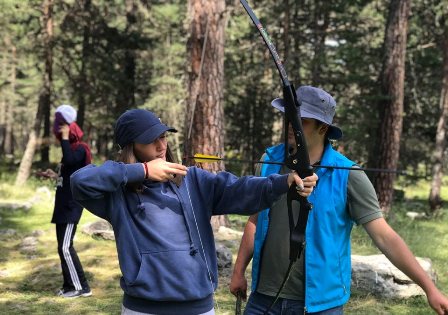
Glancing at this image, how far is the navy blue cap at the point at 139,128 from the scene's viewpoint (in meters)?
2.32

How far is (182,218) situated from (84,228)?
701 centimetres

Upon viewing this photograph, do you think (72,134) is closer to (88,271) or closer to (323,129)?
(88,271)

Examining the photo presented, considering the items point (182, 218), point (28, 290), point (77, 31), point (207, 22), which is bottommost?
point (28, 290)

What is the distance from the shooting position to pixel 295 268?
8.38ft

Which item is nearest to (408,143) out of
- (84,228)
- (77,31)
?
(77,31)

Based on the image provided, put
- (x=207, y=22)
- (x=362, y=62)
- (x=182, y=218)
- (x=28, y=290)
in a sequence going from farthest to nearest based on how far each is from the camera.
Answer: (x=362, y=62)
(x=207, y=22)
(x=28, y=290)
(x=182, y=218)

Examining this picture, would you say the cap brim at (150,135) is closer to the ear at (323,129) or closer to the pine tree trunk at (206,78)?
the ear at (323,129)

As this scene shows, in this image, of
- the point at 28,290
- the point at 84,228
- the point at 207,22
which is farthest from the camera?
the point at 84,228

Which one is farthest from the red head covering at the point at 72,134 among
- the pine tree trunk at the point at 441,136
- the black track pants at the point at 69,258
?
the pine tree trunk at the point at 441,136

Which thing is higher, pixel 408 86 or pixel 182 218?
pixel 408 86

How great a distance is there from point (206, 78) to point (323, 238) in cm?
566

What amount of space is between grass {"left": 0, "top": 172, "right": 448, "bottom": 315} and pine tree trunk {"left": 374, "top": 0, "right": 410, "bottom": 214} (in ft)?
2.80

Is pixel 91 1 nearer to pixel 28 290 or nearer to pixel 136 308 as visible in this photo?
pixel 28 290

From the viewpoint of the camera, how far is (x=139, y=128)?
233 cm
